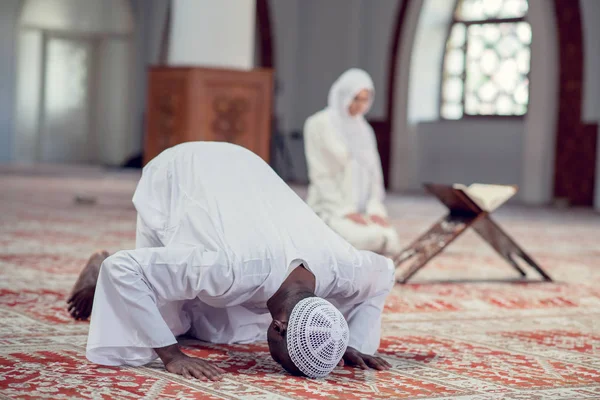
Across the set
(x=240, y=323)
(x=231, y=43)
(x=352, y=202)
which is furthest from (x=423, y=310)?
(x=231, y=43)

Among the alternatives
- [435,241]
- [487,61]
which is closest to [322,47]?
[487,61]

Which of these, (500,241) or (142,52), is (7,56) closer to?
(142,52)

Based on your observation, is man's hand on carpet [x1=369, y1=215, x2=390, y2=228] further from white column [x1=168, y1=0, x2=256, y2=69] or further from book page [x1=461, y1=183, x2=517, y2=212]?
white column [x1=168, y1=0, x2=256, y2=69]

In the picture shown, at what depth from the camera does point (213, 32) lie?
710 centimetres

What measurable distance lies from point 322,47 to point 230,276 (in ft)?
39.6

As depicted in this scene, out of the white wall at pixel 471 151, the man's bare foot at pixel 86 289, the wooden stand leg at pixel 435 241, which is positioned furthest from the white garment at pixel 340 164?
the white wall at pixel 471 151

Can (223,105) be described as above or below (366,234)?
above

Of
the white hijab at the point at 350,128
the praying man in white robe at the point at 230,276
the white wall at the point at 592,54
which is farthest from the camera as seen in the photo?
the white wall at the point at 592,54

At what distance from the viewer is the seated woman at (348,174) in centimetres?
604

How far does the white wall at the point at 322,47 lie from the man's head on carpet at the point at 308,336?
11.2m

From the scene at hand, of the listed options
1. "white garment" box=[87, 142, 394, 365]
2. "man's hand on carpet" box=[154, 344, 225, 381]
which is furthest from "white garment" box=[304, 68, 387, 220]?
"man's hand on carpet" box=[154, 344, 225, 381]

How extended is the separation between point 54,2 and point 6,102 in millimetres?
2128

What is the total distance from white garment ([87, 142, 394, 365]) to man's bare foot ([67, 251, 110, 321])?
295 millimetres

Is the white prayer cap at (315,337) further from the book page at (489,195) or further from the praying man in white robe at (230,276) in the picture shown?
the book page at (489,195)
